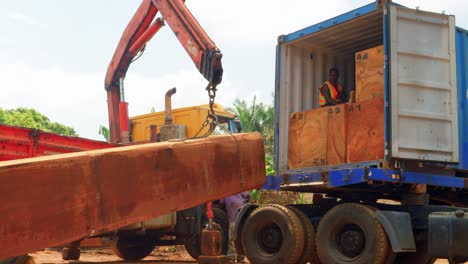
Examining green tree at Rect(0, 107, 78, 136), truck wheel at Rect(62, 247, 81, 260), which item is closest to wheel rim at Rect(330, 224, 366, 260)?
truck wheel at Rect(62, 247, 81, 260)

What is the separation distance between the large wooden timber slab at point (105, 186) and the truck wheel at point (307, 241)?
3689 mm

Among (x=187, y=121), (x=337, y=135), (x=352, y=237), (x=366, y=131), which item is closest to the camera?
(x=352, y=237)

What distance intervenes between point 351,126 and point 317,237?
4.77 ft

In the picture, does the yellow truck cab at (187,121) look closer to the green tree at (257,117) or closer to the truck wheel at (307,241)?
the truck wheel at (307,241)

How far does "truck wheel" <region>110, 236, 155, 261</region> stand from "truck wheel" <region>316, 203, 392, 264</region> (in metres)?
4.74

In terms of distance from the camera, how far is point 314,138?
8.01 metres

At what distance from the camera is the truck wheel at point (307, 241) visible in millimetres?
7547

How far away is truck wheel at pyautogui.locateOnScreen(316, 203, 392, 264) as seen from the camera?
649 cm

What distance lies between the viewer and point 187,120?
11359mm

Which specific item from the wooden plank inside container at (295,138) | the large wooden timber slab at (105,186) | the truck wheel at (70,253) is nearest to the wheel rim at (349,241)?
the wooden plank inside container at (295,138)

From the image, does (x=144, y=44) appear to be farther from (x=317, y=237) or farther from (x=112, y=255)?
(x=317, y=237)

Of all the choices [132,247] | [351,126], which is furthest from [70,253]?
[351,126]

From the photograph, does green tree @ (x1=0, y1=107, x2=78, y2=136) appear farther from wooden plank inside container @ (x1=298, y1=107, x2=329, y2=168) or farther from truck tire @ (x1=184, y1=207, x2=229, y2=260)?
wooden plank inside container @ (x1=298, y1=107, x2=329, y2=168)

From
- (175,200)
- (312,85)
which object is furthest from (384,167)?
(175,200)
